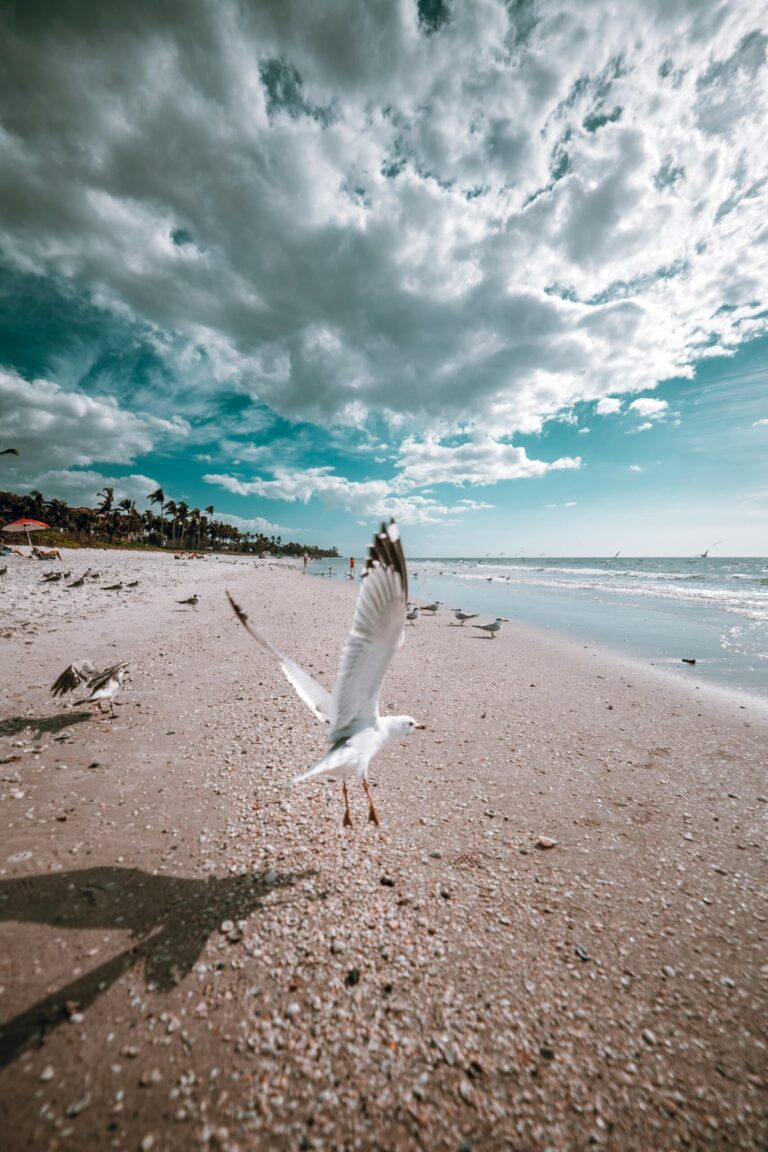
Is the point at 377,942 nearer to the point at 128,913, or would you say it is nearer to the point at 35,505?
the point at 128,913

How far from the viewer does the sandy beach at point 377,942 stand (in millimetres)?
2102

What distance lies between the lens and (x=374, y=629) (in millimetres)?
3975

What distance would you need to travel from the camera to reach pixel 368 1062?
90.2 inches

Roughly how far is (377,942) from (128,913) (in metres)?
1.91

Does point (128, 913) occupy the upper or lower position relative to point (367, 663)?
lower

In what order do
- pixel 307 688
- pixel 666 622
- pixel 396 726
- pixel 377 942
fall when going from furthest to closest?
pixel 666 622, pixel 396 726, pixel 307 688, pixel 377 942

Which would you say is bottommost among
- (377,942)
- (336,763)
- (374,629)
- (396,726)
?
(377,942)

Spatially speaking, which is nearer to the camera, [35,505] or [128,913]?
[128,913]

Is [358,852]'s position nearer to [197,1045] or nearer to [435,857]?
[435,857]

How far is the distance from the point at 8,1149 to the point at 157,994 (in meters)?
0.76

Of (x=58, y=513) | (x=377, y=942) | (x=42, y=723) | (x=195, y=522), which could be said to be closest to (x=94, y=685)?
(x=42, y=723)

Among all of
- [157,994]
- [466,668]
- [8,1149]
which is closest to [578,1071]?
[157,994]

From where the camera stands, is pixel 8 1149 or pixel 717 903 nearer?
pixel 8 1149

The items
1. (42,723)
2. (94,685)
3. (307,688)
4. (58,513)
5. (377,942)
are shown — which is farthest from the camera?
(58,513)
